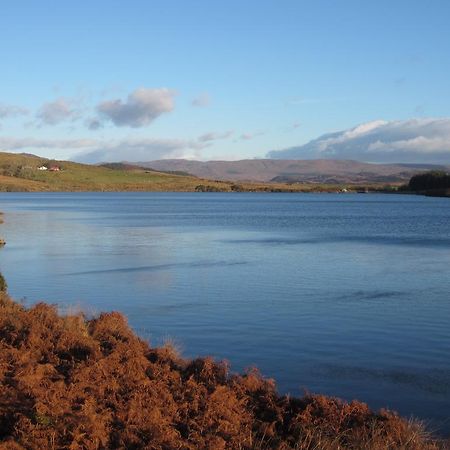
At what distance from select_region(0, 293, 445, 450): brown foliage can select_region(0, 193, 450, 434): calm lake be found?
2512mm

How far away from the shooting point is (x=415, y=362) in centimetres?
1641

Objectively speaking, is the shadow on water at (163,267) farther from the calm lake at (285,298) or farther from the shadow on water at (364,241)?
the shadow on water at (364,241)

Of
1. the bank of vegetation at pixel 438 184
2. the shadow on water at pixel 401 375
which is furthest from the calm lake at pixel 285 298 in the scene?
the bank of vegetation at pixel 438 184

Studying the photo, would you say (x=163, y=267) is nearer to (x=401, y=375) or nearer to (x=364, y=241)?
(x=401, y=375)

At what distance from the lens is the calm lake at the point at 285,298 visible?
1548 cm

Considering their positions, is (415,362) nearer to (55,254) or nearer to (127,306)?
(127,306)

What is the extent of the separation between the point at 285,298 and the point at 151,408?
15.5m

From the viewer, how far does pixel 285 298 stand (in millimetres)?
25141

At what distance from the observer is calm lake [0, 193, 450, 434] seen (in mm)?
15477

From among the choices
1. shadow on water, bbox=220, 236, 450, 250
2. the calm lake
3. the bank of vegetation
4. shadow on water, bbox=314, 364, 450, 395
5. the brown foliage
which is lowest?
shadow on water, bbox=314, 364, 450, 395

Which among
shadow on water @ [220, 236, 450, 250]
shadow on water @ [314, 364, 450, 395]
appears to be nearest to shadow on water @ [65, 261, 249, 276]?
shadow on water @ [220, 236, 450, 250]

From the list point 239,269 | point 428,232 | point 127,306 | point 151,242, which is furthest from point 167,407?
point 428,232

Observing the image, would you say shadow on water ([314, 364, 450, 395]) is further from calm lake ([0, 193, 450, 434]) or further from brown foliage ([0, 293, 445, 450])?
brown foliage ([0, 293, 445, 450])

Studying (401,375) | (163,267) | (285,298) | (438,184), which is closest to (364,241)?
(163,267)
